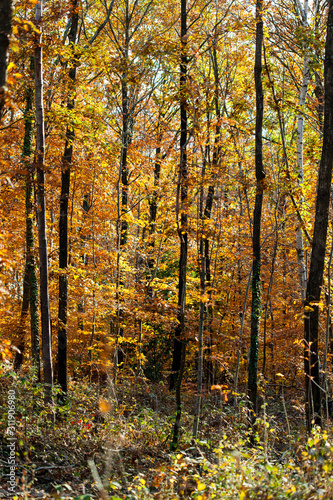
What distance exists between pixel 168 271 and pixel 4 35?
1207 cm

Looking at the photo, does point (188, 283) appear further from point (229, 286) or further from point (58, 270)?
point (58, 270)

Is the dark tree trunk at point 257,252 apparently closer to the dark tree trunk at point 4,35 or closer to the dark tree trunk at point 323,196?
the dark tree trunk at point 323,196

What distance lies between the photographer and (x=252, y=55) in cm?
1255

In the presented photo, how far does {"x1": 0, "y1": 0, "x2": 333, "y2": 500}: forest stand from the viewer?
419 centimetres

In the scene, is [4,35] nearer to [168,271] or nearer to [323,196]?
[323,196]

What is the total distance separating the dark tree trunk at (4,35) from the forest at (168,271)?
0.01 m

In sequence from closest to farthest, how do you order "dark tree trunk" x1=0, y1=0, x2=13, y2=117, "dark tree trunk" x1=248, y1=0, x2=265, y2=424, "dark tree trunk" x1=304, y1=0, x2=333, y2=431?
"dark tree trunk" x1=0, y1=0, x2=13, y2=117 < "dark tree trunk" x1=304, y1=0, x2=333, y2=431 < "dark tree trunk" x1=248, y1=0, x2=265, y2=424

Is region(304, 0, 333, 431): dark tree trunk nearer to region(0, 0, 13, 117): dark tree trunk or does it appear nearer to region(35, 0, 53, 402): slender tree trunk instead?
region(35, 0, 53, 402): slender tree trunk

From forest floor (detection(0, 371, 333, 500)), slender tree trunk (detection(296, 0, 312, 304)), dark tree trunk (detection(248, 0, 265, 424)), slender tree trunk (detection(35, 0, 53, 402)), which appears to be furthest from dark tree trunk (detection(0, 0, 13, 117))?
slender tree trunk (detection(296, 0, 312, 304))

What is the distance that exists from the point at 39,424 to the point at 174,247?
7.52 meters

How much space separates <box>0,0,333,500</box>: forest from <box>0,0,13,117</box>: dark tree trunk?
0.01 meters

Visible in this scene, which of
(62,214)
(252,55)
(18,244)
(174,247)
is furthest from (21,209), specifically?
(252,55)

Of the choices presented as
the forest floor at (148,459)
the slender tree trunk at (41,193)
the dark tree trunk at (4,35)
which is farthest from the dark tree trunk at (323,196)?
the dark tree trunk at (4,35)

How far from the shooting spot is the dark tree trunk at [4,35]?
3074 mm
